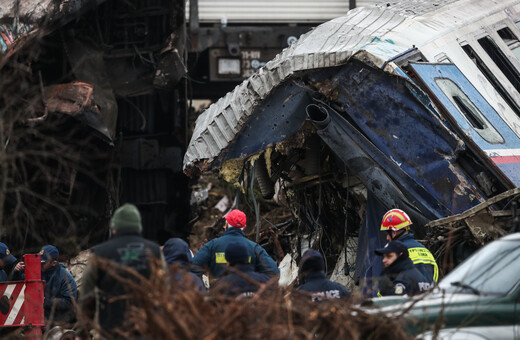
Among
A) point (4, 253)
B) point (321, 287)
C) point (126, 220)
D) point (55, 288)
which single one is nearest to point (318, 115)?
point (55, 288)

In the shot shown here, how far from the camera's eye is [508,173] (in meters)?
10.4

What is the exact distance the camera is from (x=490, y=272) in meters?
7.01

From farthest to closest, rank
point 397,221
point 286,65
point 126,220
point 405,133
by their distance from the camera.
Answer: point 286,65, point 405,133, point 397,221, point 126,220

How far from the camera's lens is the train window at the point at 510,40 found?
12827mm

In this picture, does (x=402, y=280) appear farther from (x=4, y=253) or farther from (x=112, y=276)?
(x=4, y=253)

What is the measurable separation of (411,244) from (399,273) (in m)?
1.04

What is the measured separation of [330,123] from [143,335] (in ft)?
20.1

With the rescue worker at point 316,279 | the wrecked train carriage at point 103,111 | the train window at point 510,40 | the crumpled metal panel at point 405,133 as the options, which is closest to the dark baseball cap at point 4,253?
the wrecked train carriage at point 103,111

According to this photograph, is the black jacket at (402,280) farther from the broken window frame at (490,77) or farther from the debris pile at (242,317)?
the broken window frame at (490,77)

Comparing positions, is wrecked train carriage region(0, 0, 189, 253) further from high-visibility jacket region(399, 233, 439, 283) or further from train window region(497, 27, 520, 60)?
high-visibility jacket region(399, 233, 439, 283)

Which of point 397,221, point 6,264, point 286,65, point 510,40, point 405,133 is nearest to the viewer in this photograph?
point 397,221

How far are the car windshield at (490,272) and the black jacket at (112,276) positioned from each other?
7.26ft

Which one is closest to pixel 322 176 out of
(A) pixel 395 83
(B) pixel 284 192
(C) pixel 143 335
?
(B) pixel 284 192

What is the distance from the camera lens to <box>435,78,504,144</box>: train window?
10820 mm
